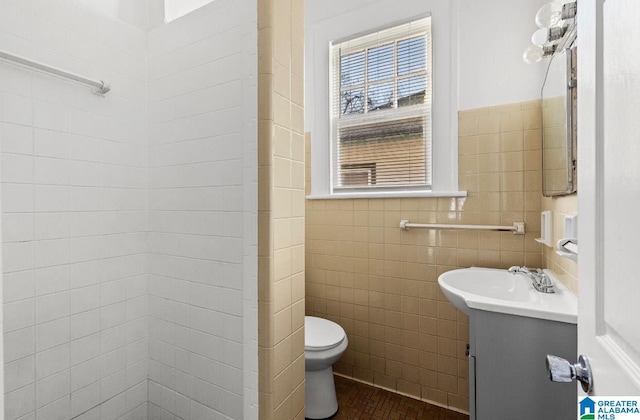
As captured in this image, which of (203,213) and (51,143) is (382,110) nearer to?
(203,213)

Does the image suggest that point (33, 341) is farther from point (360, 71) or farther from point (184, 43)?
point (360, 71)

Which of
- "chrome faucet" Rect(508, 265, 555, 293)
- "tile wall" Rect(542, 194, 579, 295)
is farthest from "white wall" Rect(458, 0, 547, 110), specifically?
"chrome faucet" Rect(508, 265, 555, 293)

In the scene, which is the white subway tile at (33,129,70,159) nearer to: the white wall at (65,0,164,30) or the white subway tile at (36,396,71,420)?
the white wall at (65,0,164,30)

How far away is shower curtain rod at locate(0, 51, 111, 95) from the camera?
1.10 metres

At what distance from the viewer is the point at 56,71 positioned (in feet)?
3.94

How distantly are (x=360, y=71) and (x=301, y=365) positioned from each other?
73.2 inches

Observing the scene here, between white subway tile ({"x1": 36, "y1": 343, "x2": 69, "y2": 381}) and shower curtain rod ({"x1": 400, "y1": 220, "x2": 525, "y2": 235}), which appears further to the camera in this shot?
shower curtain rod ({"x1": 400, "y1": 220, "x2": 525, "y2": 235})

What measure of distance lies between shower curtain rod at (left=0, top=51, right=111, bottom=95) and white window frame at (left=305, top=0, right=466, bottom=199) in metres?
1.33

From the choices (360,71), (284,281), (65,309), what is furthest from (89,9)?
(360,71)

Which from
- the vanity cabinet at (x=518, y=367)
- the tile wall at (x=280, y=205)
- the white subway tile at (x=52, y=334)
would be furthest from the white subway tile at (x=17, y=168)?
the vanity cabinet at (x=518, y=367)

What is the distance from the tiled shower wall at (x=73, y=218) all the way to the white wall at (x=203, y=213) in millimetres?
87

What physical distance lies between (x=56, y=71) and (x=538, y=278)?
2.12 m

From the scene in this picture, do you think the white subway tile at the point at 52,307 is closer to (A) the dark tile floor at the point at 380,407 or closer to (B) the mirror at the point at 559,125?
(A) the dark tile floor at the point at 380,407

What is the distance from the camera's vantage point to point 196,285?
1376 millimetres
